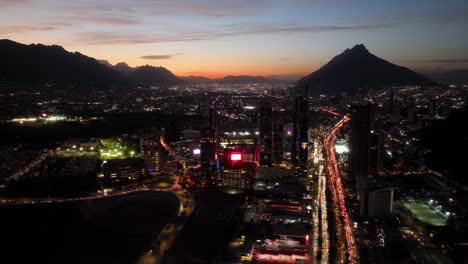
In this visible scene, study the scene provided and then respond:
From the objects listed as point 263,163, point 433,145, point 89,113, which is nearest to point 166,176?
point 263,163

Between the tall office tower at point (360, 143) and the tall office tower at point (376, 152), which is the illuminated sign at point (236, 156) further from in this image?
the tall office tower at point (376, 152)

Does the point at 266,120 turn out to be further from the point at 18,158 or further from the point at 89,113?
the point at 89,113

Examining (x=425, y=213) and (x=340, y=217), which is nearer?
(x=340, y=217)

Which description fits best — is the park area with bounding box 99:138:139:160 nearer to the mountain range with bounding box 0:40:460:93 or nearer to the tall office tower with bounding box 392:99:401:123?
the tall office tower with bounding box 392:99:401:123

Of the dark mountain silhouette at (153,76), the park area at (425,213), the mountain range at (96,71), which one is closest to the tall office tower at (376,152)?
the park area at (425,213)

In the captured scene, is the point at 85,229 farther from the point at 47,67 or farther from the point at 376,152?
the point at 47,67

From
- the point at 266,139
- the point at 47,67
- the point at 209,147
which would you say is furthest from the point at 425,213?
the point at 47,67

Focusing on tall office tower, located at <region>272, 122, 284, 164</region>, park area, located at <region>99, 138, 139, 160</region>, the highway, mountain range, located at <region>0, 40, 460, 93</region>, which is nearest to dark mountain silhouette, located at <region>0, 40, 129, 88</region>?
mountain range, located at <region>0, 40, 460, 93</region>

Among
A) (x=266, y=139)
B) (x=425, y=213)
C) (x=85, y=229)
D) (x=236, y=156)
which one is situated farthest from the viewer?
(x=266, y=139)
